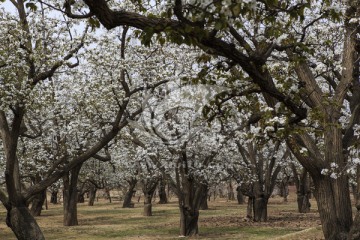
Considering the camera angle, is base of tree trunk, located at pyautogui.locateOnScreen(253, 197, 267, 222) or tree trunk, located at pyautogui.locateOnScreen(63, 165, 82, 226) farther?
tree trunk, located at pyautogui.locateOnScreen(63, 165, 82, 226)

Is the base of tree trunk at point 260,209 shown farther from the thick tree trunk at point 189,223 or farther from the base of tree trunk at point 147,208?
the base of tree trunk at point 147,208

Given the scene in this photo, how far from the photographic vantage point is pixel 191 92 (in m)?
19.0

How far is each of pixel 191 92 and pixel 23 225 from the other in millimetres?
8012

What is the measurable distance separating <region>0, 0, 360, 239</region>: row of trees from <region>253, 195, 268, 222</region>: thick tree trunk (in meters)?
0.07

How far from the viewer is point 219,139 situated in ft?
72.1

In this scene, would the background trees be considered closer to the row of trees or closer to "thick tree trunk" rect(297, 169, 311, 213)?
the row of trees

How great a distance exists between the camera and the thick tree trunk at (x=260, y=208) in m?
29.7

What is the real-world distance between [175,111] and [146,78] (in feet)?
16.6

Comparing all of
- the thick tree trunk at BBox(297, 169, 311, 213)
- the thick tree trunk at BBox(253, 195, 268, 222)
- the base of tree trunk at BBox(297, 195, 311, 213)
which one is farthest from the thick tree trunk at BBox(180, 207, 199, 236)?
the base of tree trunk at BBox(297, 195, 311, 213)

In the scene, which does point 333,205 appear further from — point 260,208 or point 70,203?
point 70,203

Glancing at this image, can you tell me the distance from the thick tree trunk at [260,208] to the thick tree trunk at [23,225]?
54.6ft

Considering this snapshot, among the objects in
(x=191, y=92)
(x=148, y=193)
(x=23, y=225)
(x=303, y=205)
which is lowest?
(x=303, y=205)

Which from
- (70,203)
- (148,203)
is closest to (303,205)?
(148,203)

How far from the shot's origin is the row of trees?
6168mm
